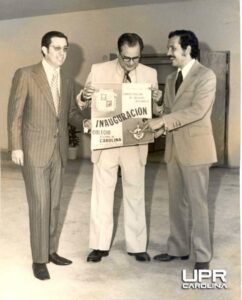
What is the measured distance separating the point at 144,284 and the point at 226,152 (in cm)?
415

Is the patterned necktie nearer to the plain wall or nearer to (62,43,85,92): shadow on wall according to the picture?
the plain wall

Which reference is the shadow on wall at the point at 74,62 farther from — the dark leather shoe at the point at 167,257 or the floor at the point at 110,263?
the dark leather shoe at the point at 167,257

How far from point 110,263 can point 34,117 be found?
94 cm

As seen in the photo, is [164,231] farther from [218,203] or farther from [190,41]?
[190,41]

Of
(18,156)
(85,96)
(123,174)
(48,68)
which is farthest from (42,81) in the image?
(123,174)

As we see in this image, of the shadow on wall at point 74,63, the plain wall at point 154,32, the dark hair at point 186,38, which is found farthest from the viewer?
the shadow on wall at point 74,63

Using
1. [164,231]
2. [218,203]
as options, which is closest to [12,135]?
[164,231]

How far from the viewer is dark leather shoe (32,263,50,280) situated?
234 cm

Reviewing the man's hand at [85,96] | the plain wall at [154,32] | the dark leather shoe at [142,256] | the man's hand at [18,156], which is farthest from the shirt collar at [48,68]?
the plain wall at [154,32]

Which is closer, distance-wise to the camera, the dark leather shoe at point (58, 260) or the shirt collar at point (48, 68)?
the shirt collar at point (48, 68)

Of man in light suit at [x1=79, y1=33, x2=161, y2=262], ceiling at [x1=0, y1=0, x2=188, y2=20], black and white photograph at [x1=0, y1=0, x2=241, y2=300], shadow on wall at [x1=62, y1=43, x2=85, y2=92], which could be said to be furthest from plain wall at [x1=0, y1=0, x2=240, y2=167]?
man in light suit at [x1=79, y1=33, x2=161, y2=262]

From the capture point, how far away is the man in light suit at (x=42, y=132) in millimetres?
2217

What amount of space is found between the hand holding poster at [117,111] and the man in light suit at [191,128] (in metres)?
0.09

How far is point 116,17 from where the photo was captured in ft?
19.9
